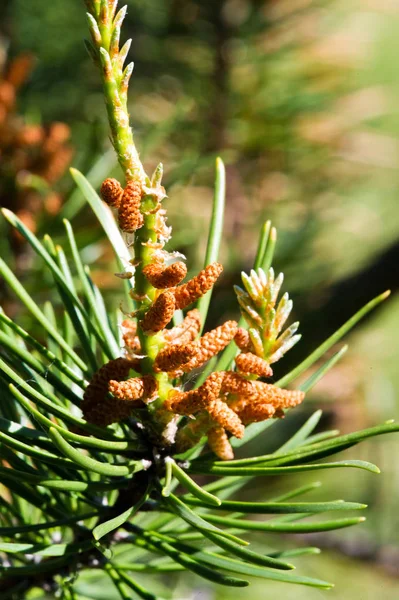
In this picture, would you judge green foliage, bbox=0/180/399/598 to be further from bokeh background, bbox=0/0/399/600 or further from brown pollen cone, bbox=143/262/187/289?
bokeh background, bbox=0/0/399/600

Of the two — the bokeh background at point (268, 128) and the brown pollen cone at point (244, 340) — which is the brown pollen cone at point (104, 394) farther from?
the bokeh background at point (268, 128)

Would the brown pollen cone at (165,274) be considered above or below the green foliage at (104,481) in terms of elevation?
above

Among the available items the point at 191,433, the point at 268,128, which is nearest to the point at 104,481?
the point at 191,433

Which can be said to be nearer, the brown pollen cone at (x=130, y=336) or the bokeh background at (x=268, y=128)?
the brown pollen cone at (x=130, y=336)

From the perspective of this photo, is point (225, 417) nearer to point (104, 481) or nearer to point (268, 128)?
point (104, 481)

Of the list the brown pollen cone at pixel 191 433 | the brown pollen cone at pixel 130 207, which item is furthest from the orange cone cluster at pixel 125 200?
the brown pollen cone at pixel 191 433

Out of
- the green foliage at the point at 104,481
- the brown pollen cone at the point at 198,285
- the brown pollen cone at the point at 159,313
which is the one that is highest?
the brown pollen cone at the point at 198,285

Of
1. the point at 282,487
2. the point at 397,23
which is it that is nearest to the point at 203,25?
the point at 282,487

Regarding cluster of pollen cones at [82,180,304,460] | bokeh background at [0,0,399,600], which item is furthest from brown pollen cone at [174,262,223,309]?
bokeh background at [0,0,399,600]
